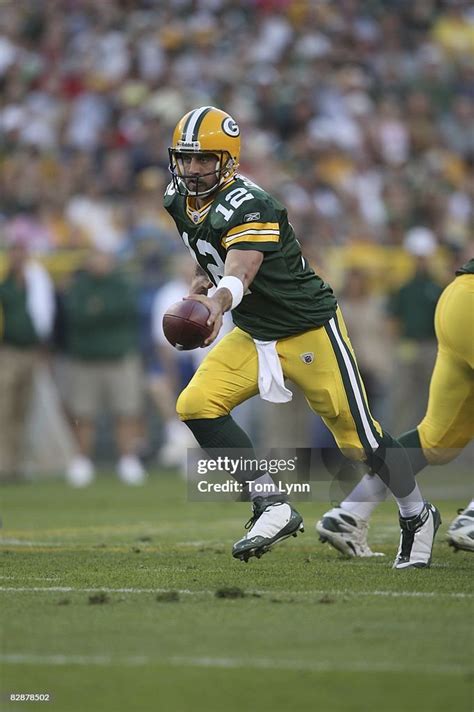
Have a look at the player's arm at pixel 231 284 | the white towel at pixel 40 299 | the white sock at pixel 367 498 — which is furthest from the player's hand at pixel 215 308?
the white towel at pixel 40 299

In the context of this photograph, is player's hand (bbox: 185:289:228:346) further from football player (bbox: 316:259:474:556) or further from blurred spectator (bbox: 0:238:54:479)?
blurred spectator (bbox: 0:238:54:479)

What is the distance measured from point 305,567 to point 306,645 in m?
1.98

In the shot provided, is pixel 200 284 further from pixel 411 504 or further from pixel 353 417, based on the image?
pixel 411 504

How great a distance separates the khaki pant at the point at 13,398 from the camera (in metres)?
12.6

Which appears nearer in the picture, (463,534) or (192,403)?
(192,403)

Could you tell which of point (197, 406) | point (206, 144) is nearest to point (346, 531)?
A: point (197, 406)

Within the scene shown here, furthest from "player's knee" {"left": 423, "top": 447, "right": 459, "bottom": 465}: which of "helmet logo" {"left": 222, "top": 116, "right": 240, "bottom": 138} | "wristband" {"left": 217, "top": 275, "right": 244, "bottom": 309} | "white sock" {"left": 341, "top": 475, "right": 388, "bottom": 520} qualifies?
"helmet logo" {"left": 222, "top": 116, "right": 240, "bottom": 138}

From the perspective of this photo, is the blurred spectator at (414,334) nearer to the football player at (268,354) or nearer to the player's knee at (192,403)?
the football player at (268,354)

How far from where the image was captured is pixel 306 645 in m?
4.34

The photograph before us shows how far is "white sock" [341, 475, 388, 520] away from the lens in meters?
6.70

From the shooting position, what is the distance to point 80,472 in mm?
12539

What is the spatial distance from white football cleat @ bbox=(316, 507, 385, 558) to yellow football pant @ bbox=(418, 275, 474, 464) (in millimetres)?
487

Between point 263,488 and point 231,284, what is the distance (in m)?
1.05

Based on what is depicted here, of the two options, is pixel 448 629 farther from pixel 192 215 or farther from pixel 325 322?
pixel 192 215
